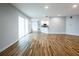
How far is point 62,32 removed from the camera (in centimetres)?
1342

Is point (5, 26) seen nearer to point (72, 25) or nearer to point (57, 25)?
point (72, 25)

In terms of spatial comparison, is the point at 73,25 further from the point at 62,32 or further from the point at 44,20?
the point at 44,20

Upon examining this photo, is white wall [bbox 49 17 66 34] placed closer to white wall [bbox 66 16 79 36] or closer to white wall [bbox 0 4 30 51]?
white wall [bbox 66 16 79 36]

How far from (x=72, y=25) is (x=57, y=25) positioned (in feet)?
7.41

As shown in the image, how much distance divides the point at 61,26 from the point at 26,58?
1110 centimetres

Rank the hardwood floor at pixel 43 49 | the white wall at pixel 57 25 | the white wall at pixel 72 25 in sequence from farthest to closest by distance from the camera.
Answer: the white wall at pixel 57 25 → the white wall at pixel 72 25 → the hardwood floor at pixel 43 49

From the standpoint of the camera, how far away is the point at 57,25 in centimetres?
1343

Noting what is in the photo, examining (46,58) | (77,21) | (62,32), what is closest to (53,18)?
(62,32)

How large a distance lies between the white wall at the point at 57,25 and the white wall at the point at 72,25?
2.26 ft

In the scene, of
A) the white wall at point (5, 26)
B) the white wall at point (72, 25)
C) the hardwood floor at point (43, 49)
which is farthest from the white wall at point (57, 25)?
the white wall at point (5, 26)

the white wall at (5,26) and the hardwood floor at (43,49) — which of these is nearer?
the hardwood floor at (43,49)

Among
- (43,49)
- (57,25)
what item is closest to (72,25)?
(57,25)

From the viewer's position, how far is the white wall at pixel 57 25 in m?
13.3

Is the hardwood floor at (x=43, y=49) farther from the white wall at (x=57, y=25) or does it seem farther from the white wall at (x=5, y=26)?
the white wall at (x=57, y=25)
